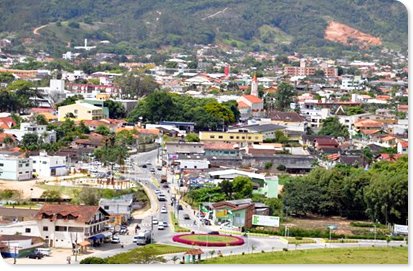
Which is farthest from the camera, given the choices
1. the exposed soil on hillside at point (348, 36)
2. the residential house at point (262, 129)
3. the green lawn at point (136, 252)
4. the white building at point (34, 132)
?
the exposed soil on hillside at point (348, 36)

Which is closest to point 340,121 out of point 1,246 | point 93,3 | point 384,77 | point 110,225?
point 110,225

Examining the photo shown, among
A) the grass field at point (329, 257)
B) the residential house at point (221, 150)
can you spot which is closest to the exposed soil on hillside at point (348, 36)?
the residential house at point (221, 150)

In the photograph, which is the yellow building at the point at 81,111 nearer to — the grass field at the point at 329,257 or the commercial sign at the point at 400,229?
the commercial sign at the point at 400,229

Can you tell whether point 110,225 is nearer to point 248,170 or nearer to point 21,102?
point 248,170

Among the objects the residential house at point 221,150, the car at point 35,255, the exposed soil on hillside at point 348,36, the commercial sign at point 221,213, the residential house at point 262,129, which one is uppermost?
the exposed soil on hillside at point 348,36

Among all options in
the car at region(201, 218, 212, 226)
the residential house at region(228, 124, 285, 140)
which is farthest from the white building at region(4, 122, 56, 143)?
the car at region(201, 218, 212, 226)

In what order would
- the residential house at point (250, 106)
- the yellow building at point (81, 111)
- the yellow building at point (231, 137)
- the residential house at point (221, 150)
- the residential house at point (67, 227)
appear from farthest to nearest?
the residential house at point (250, 106) < the yellow building at point (81, 111) < the yellow building at point (231, 137) < the residential house at point (221, 150) < the residential house at point (67, 227)

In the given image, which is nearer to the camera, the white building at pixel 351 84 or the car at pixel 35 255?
the car at pixel 35 255

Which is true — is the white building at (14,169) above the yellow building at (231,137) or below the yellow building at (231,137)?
below

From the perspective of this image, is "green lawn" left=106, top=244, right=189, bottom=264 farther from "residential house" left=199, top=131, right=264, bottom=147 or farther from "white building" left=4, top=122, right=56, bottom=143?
"residential house" left=199, top=131, right=264, bottom=147
